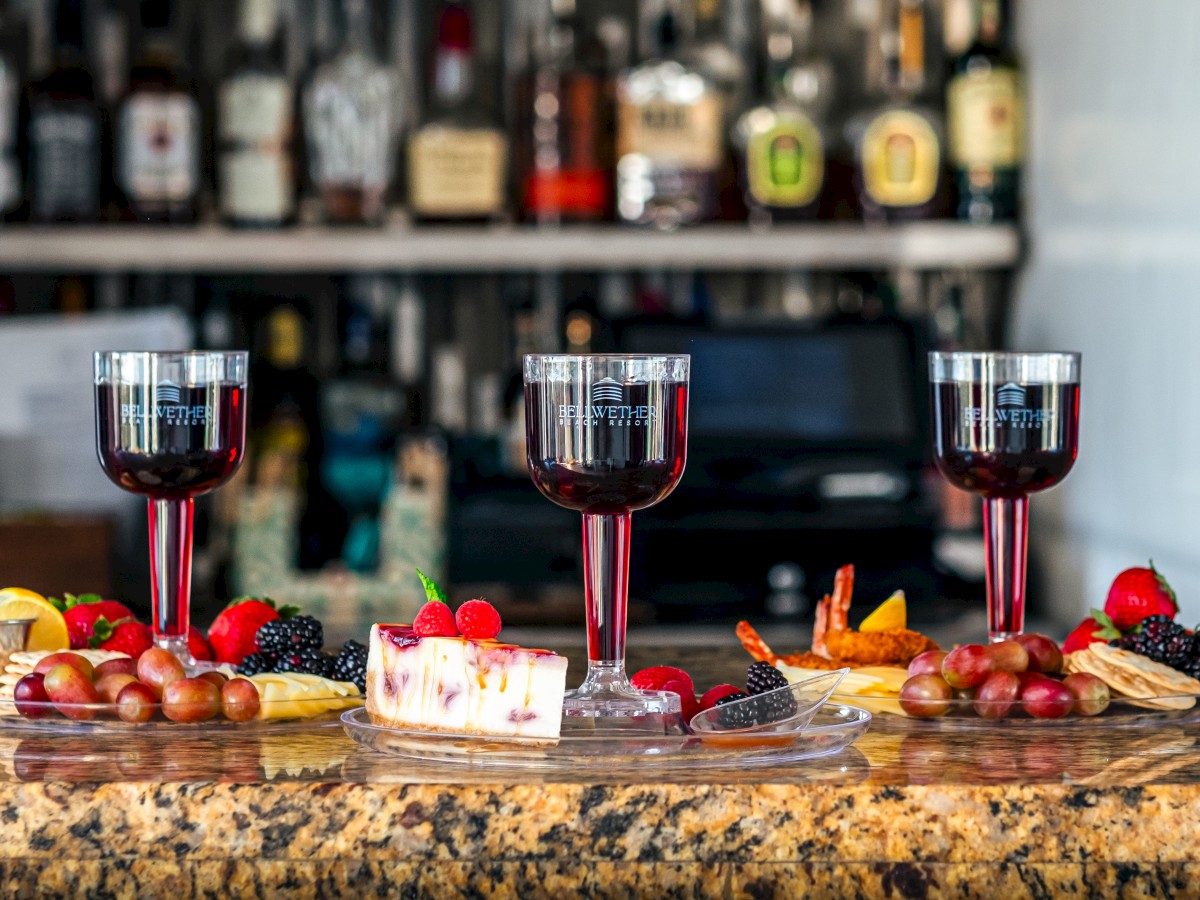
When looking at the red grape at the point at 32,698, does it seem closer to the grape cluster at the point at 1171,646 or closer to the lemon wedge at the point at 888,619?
the lemon wedge at the point at 888,619

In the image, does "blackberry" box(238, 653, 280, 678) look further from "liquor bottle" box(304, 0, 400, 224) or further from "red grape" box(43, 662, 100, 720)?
"liquor bottle" box(304, 0, 400, 224)

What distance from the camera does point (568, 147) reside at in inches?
80.8

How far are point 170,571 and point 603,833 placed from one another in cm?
30

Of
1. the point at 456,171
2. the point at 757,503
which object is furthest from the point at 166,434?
the point at 456,171

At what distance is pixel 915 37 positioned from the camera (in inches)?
85.4

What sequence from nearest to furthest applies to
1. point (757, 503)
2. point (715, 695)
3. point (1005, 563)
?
point (715, 695) → point (1005, 563) → point (757, 503)

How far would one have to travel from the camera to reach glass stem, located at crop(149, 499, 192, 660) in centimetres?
81

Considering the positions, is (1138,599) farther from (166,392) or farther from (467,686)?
(166,392)

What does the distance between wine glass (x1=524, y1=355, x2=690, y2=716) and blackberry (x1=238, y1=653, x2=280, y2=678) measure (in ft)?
0.51

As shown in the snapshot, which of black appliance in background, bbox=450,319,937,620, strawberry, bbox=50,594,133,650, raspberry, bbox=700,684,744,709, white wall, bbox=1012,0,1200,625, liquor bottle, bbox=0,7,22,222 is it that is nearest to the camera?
raspberry, bbox=700,684,744,709

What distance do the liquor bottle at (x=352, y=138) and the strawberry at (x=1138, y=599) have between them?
4.60 ft

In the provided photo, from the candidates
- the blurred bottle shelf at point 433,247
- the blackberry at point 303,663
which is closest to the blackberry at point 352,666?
the blackberry at point 303,663

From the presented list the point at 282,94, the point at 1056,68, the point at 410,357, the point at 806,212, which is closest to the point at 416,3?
the point at 282,94

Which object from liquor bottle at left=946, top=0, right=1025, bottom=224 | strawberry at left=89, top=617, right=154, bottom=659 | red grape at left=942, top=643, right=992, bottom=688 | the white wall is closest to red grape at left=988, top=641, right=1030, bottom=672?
red grape at left=942, top=643, right=992, bottom=688
